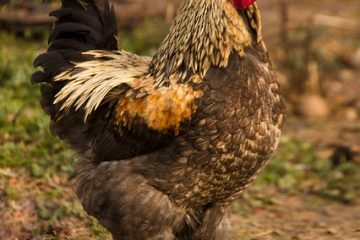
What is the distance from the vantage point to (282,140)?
26.5 ft

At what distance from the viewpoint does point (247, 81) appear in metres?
4.54

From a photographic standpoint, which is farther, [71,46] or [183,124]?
[71,46]

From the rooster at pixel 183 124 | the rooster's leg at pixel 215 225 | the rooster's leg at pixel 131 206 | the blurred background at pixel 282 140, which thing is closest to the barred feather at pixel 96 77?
the rooster at pixel 183 124

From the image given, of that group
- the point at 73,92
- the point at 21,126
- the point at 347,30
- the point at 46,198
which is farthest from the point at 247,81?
the point at 347,30

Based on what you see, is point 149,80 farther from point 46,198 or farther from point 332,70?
point 332,70

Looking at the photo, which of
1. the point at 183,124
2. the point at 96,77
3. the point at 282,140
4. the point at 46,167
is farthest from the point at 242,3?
the point at 282,140

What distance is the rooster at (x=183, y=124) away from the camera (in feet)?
14.7

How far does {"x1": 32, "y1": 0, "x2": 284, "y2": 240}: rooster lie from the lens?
4473 millimetres

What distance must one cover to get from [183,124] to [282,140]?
3794mm

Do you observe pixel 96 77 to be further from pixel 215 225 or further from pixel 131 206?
pixel 215 225

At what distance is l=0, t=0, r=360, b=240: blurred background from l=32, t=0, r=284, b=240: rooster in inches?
38.7

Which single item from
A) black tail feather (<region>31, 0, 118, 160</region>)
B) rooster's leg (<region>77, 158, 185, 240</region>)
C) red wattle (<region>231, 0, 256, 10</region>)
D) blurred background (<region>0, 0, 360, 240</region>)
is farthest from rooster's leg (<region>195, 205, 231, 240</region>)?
red wattle (<region>231, 0, 256, 10</region>)

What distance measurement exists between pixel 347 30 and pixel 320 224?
5305 mm

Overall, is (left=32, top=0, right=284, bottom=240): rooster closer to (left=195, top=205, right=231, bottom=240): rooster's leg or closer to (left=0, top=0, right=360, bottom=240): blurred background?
(left=195, top=205, right=231, bottom=240): rooster's leg
